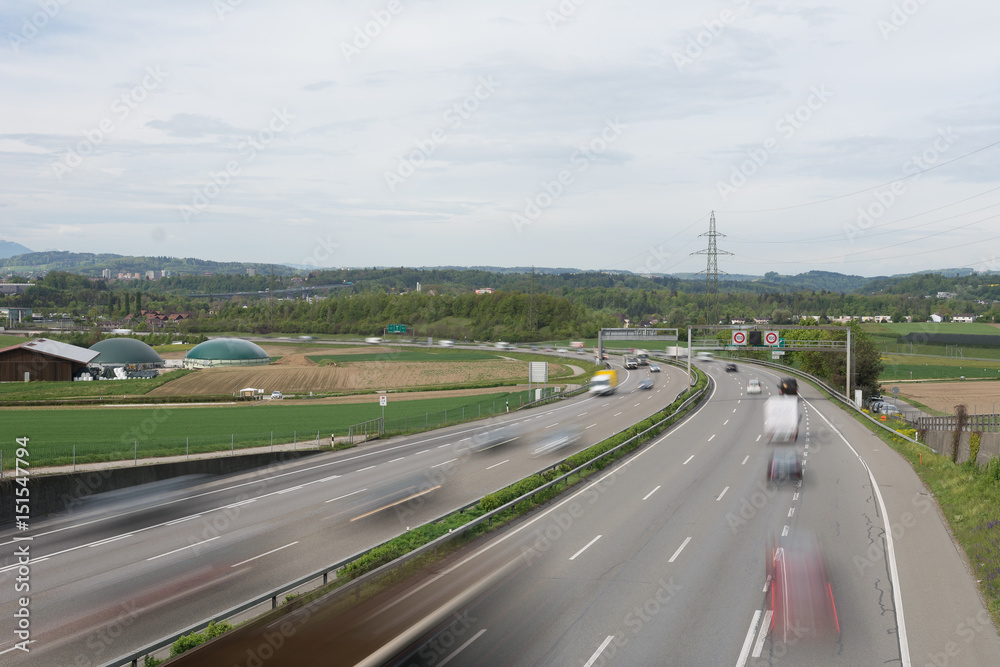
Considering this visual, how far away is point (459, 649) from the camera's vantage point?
11.5m

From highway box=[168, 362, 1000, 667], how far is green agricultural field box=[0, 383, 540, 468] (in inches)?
779

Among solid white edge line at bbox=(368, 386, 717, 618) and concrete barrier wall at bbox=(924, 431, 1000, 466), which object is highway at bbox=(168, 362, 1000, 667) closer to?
solid white edge line at bbox=(368, 386, 717, 618)

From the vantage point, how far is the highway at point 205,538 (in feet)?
46.0

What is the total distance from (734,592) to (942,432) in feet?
121

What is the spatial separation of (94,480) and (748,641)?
77.1 ft

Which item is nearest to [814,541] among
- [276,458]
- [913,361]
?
[276,458]

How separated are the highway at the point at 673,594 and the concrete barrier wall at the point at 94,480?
1555 cm

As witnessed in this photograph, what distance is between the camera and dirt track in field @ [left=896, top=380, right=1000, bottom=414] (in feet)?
228

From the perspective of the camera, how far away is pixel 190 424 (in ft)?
155

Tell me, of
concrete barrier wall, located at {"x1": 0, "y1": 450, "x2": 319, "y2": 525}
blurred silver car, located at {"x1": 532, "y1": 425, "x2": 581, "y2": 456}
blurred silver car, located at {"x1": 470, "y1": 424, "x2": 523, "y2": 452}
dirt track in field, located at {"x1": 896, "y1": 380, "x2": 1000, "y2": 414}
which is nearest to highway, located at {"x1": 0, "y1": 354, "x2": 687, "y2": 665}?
concrete barrier wall, located at {"x1": 0, "y1": 450, "x2": 319, "y2": 525}

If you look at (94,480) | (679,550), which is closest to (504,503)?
(679,550)

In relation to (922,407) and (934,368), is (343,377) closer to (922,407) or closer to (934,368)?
(922,407)

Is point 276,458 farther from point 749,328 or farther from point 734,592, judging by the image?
point 749,328

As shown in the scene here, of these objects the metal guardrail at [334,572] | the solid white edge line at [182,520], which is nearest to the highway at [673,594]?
the metal guardrail at [334,572]
